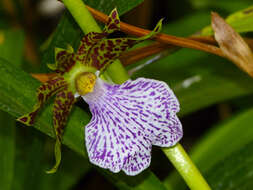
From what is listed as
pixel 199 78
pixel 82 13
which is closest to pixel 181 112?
pixel 199 78

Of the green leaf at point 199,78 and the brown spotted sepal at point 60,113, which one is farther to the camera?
the green leaf at point 199,78

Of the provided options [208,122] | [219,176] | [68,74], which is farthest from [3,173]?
[208,122]

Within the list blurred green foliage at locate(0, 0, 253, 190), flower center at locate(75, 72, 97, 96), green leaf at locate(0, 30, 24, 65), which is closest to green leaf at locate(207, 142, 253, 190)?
blurred green foliage at locate(0, 0, 253, 190)

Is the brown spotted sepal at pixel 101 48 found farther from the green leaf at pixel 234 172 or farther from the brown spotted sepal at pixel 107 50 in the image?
the green leaf at pixel 234 172

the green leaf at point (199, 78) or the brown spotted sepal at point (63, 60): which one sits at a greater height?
the brown spotted sepal at point (63, 60)

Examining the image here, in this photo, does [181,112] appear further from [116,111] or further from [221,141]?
[116,111]

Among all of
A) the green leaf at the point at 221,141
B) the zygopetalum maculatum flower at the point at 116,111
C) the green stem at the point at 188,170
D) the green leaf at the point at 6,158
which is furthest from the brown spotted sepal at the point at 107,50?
the green leaf at the point at 221,141

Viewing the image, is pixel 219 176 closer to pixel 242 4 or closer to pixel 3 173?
pixel 3 173
